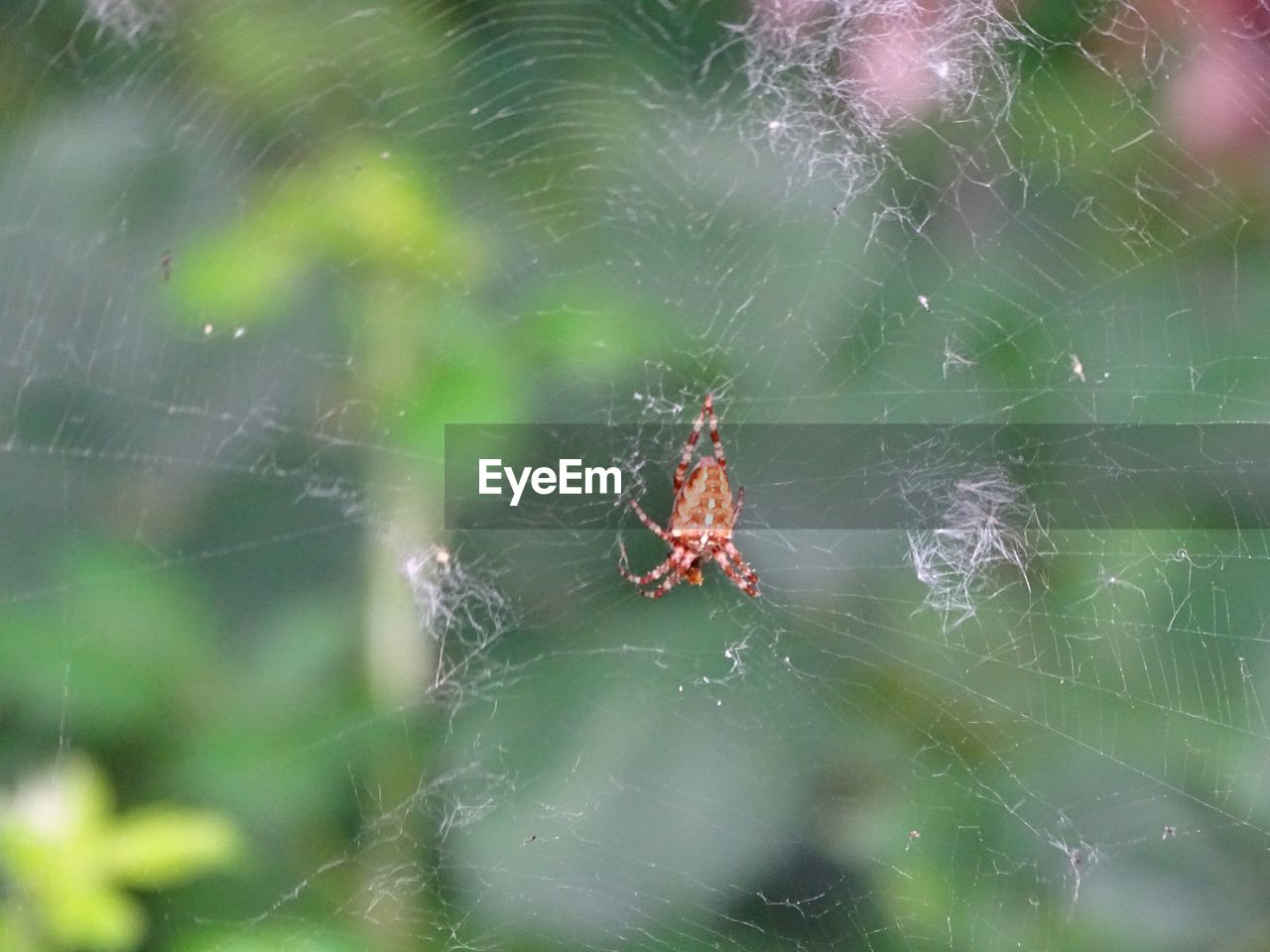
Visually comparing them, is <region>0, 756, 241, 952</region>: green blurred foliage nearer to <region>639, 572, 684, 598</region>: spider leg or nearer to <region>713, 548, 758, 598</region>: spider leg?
<region>639, 572, 684, 598</region>: spider leg

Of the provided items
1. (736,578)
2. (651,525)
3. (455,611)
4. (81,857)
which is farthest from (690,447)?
(81,857)

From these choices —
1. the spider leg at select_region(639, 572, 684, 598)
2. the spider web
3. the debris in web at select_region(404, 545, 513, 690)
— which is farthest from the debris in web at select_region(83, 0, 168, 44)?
the spider leg at select_region(639, 572, 684, 598)

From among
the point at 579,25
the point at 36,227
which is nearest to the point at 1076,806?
the point at 579,25

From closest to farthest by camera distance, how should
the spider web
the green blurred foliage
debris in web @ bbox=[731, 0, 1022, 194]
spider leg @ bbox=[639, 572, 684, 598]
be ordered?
the green blurred foliage < the spider web < debris in web @ bbox=[731, 0, 1022, 194] < spider leg @ bbox=[639, 572, 684, 598]

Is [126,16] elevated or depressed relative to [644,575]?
elevated

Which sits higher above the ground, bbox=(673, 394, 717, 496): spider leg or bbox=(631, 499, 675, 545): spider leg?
bbox=(673, 394, 717, 496): spider leg

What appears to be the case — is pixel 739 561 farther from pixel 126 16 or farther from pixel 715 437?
pixel 126 16

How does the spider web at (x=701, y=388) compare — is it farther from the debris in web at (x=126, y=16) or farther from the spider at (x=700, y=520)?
the spider at (x=700, y=520)
